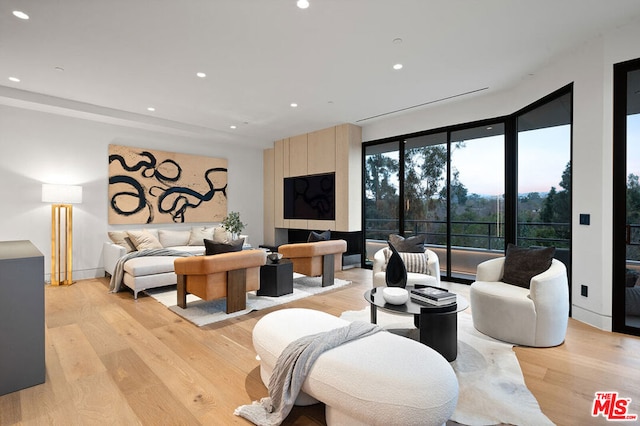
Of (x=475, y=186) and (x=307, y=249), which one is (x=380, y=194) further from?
(x=307, y=249)

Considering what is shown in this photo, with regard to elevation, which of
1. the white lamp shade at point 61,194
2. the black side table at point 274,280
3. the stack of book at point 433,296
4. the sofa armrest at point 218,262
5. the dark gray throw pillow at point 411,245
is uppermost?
the white lamp shade at point 61,194

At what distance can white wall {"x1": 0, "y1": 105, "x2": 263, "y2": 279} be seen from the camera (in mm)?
4824

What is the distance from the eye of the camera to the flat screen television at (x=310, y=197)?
6613mm

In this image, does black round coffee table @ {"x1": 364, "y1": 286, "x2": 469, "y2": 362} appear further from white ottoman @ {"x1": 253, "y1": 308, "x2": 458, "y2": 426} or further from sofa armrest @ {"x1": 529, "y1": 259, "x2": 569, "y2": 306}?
sofa armrest @ {"x1": 529, "y1": 259, "x2": 569, "y2": 306}

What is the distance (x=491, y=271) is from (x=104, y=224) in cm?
623

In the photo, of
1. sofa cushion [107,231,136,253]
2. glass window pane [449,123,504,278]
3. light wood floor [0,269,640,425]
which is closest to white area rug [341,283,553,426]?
light wood floor [0,269,640,425]

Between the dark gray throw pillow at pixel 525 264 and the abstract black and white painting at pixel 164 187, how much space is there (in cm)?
584

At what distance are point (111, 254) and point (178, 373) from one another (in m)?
3.56

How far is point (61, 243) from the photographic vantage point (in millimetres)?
5207

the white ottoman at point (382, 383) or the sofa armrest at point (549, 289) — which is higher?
the sofa armrest at point (549, 289)

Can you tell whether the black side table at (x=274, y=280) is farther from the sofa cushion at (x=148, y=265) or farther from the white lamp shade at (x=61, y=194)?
the white lamp shade at (x=61, y=194)

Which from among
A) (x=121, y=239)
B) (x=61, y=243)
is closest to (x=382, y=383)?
(x=121, y=239)

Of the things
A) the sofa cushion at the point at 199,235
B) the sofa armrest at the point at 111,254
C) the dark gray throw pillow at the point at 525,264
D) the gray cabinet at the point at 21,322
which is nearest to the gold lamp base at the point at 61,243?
the sofa armrest at the point at 111,254

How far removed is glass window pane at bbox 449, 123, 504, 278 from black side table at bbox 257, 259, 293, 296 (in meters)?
2.95
